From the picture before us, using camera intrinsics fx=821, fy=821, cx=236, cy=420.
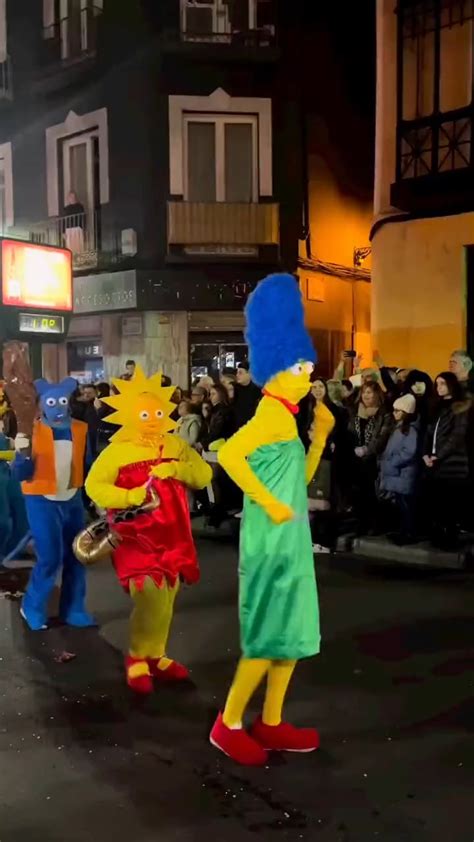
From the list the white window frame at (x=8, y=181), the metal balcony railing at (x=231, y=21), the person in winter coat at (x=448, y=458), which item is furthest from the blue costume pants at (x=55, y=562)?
the white window frame at (x=8, y=181)

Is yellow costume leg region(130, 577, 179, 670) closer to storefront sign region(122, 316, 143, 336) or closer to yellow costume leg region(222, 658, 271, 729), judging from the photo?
yellow costume leg region(222, 658, 271, 729)

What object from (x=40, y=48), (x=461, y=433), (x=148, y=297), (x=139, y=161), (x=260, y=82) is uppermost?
(x=40, y=48)

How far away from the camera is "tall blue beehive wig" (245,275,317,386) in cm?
399

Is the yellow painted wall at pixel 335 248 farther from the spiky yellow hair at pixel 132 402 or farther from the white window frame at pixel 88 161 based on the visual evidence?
the spiky yellow hair at pixel 132 402

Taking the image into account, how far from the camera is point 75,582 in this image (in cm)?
626

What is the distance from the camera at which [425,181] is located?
12.6 m

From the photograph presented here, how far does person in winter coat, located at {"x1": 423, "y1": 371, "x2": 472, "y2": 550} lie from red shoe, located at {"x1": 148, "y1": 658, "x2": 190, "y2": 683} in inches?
152

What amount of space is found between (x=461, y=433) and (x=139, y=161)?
11.2 m

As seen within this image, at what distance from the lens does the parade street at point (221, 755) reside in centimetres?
354

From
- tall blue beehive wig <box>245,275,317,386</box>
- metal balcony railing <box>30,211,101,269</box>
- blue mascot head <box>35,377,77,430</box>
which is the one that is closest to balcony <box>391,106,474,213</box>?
metal balcony railing <box>30,211,101,269</box>

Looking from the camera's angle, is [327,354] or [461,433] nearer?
[461,433]

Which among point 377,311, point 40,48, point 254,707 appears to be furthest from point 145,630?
point 40,48

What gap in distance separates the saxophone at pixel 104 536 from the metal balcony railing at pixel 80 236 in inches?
524

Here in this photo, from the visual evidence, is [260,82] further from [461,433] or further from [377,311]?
[461,433]
